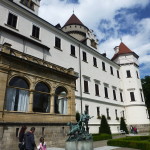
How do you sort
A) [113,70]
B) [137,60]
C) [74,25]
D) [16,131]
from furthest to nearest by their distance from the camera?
1. [137,60]
2. [74,25]
3. [113,70]
4. [16,131]

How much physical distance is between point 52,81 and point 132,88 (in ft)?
88.3

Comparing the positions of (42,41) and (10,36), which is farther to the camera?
(42,41)

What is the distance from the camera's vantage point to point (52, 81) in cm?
1578

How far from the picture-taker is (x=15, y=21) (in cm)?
1942

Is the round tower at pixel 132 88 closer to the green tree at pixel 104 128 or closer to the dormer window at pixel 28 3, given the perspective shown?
the green tree at pixel 104 128

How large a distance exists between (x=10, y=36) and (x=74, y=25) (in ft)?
79.6

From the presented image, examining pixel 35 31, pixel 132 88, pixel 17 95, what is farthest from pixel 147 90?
pixel 17 95

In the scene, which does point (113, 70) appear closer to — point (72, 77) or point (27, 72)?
point (72, 77)

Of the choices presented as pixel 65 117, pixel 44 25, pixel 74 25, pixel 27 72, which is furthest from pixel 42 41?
pixel 74 25

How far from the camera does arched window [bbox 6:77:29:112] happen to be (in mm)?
12547

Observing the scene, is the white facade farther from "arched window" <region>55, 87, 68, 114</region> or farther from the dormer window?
"arched window" <region>55, 87, 68, 114</region>

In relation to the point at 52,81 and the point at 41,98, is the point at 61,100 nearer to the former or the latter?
the point at 52,81

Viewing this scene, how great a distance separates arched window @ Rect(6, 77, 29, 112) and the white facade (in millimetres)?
6213

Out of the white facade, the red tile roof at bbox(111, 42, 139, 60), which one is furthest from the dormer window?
the red tile roof at bbox(111, 42, 139, 60)
